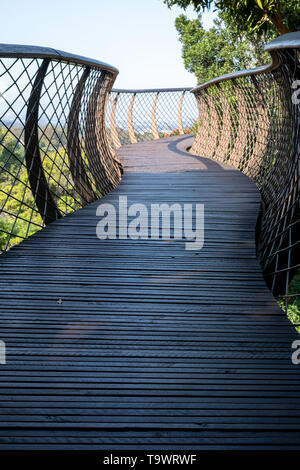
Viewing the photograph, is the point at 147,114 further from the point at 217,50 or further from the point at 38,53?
the point at 38,53

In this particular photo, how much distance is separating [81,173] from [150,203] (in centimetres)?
69

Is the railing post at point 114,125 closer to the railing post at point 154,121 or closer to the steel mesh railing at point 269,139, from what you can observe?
the railing post at point 154,121

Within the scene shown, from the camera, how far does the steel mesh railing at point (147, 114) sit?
8.44m

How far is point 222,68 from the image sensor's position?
13.2 m

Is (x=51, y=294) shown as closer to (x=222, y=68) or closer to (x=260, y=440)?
(x=260, y=440)

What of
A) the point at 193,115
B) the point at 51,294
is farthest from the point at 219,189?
the point at 193,115

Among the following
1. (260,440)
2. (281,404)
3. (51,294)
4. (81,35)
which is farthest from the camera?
(81,35)

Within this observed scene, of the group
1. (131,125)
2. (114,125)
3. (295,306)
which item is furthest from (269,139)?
(295,306)

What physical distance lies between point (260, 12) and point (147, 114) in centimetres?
290

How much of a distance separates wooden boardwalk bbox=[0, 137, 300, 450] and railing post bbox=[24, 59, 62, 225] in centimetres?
38

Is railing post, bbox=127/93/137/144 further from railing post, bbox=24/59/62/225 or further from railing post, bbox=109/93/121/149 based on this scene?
railing post, bbox=24/59/62/225

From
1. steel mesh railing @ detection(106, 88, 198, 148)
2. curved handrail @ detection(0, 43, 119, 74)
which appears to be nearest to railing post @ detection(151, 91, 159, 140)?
steel mesh railing @ detection(106, 88, 198, 148)

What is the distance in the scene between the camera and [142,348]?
5.17 feet

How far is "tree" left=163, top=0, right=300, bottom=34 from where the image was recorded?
715cm
